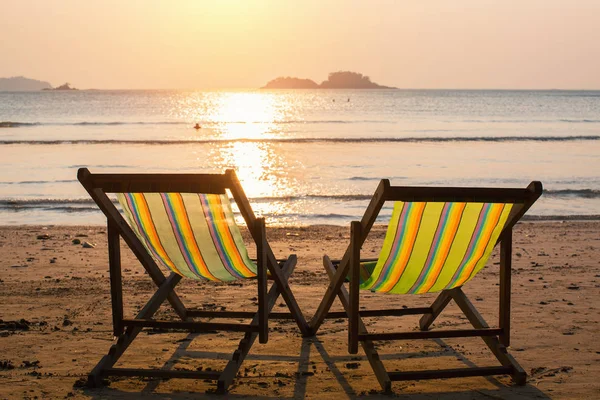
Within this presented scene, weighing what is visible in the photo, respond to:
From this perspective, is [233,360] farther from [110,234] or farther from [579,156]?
[579,156]

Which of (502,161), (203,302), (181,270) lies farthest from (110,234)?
(502,161)

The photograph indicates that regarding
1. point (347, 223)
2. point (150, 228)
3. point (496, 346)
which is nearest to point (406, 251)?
point (496, 346)

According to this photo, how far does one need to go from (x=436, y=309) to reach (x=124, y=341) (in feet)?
5.97

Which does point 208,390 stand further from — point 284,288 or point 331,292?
point 331,292

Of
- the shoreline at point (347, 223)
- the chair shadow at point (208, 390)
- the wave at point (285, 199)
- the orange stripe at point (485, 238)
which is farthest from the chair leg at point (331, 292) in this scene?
the wave at point (285, 199)

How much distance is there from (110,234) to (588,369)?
101 inches

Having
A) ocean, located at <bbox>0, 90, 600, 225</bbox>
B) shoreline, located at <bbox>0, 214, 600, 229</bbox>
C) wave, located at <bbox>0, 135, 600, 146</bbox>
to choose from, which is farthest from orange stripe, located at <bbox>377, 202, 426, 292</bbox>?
wave, located at <bbox>0, 135, 600, 146</bbox>

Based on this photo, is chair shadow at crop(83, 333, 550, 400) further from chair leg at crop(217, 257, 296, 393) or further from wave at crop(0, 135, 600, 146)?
wave at crop(0, 135, 600, 146)

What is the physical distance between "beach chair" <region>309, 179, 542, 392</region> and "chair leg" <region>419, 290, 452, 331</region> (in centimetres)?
41

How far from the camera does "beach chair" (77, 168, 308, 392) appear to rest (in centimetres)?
342

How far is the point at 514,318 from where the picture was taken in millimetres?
4750

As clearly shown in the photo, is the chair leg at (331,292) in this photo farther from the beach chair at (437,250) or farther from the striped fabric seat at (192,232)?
the striped fabric seat at (192,232)

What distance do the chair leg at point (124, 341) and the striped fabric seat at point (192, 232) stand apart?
0.28 meters

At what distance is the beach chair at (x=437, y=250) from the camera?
3354mm
